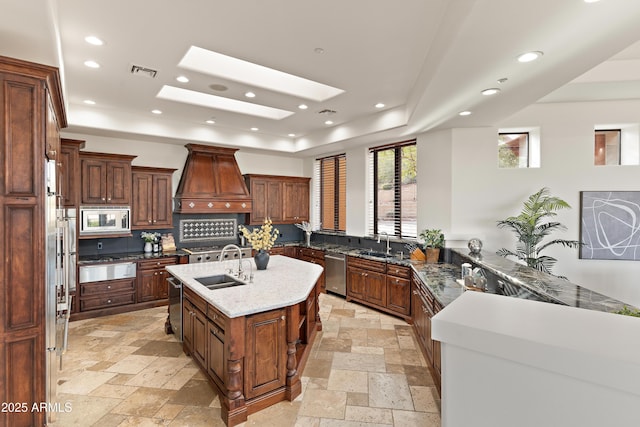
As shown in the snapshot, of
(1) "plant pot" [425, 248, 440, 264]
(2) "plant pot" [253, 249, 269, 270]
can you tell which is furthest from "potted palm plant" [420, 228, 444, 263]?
(2) "plant pot" [253, 249, 269, 270]

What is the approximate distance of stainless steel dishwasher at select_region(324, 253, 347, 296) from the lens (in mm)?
5777

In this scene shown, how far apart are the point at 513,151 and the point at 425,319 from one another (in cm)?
317

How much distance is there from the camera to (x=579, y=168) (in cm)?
452

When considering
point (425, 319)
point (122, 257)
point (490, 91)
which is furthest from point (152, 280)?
point (490, 91)

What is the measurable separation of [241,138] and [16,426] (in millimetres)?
5174

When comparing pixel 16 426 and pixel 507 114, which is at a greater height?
pixel 507 114

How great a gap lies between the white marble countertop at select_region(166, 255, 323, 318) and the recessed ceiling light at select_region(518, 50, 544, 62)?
8.63ft

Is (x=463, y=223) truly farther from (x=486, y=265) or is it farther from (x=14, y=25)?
(x=14, y=25)

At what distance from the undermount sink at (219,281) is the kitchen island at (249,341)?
12 centimetres

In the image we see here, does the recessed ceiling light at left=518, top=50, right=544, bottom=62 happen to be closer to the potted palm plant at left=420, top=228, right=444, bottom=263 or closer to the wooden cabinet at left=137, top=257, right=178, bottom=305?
the potted palm plant at left=420, top=228, right=444, bottom=263

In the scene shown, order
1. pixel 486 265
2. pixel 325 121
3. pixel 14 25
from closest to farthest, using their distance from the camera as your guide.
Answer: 1. pixel 14 25
2. pixel 486 265
3. pixel 325 121

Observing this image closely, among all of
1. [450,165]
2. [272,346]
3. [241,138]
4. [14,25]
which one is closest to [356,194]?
[450,165]

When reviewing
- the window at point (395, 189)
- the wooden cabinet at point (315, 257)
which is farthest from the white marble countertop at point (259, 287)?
the window at point (395, 189)

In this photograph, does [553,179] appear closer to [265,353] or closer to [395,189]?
[395,189]
